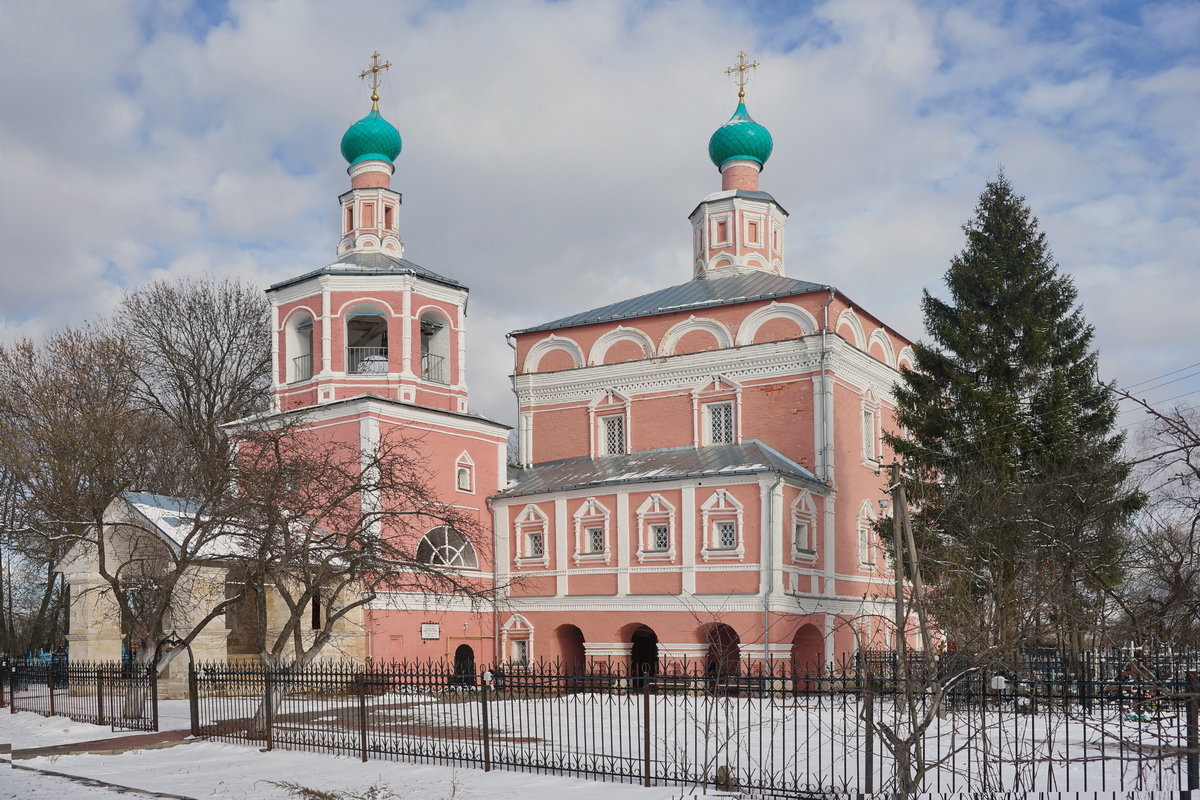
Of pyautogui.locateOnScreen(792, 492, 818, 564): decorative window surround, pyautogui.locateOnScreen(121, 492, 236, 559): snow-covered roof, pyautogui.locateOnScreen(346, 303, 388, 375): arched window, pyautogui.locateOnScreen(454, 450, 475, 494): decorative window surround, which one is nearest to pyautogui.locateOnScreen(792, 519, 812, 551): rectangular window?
pyautogui.locateOnScreen(792, 492, 818, 564): decorative window surround

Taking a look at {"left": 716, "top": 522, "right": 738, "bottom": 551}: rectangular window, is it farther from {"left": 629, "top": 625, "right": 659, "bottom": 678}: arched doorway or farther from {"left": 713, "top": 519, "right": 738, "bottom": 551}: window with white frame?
{"left": 629, "top": 625, "right": 659, "bottom": 678}: arched doorway

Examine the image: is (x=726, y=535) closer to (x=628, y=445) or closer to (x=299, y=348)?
(x=628, y=445)

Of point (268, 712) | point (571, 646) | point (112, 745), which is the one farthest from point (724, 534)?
point (112, 745)

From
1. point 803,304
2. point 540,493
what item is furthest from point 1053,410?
point 540,493

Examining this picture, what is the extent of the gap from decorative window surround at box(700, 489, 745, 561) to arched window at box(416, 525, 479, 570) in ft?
17.4

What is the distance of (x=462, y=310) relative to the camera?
2564 centimetres

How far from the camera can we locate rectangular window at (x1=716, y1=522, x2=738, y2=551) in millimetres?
21781

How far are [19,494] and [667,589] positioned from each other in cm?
1492

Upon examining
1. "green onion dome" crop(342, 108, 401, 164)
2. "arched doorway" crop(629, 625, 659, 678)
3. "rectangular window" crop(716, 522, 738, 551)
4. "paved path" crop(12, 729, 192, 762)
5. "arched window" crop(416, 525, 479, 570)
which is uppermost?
"green onion dome" crop(342, 108, 401, 164)

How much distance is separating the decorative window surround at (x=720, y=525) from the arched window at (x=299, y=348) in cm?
969

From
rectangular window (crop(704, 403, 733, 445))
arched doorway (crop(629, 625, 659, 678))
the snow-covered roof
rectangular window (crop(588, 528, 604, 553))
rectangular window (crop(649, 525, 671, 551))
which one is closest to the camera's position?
the snow-covered roof

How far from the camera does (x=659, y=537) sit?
74.8 ft

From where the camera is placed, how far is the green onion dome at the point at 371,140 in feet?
84.5

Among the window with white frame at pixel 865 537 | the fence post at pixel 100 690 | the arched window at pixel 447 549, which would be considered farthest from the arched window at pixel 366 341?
the window with white frame at pixel 865 537
